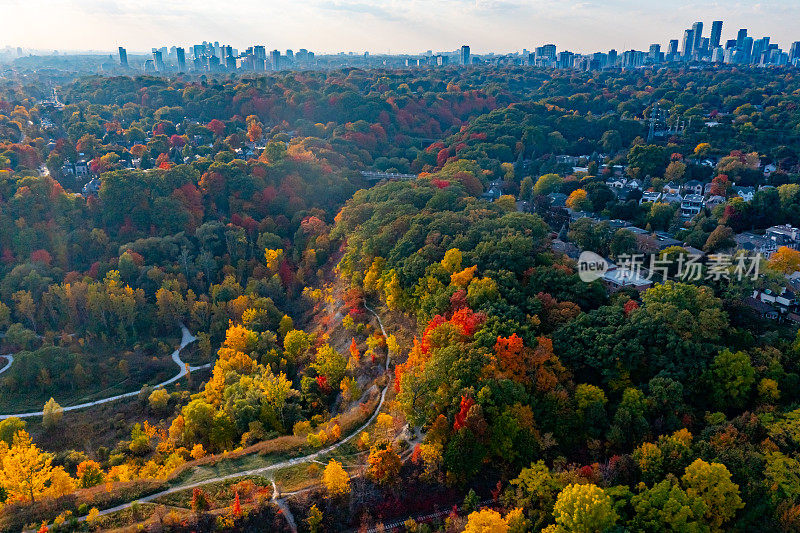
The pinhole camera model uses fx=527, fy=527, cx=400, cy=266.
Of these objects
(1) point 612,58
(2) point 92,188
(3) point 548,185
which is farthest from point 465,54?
(2) point 92,188

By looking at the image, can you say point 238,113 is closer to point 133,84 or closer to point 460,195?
point 133,84

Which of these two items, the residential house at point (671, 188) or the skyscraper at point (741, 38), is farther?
the skyscraper at point (741, 38)

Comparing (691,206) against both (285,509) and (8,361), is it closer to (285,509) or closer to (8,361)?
(285,509)

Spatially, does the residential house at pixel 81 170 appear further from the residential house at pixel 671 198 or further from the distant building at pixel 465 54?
the distant building at pixel 465 54

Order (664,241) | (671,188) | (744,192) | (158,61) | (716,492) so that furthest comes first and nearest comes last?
(158,61) → (671,188) → (744,192) → (664,241) → (716,492)

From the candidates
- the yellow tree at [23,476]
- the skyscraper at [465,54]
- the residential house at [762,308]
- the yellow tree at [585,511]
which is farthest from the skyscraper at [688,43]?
the yellow tree at [23,476]

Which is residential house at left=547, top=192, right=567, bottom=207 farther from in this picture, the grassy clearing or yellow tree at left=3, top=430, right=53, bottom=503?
yellow tree at left=3, top=430, right=53, bottom=503
